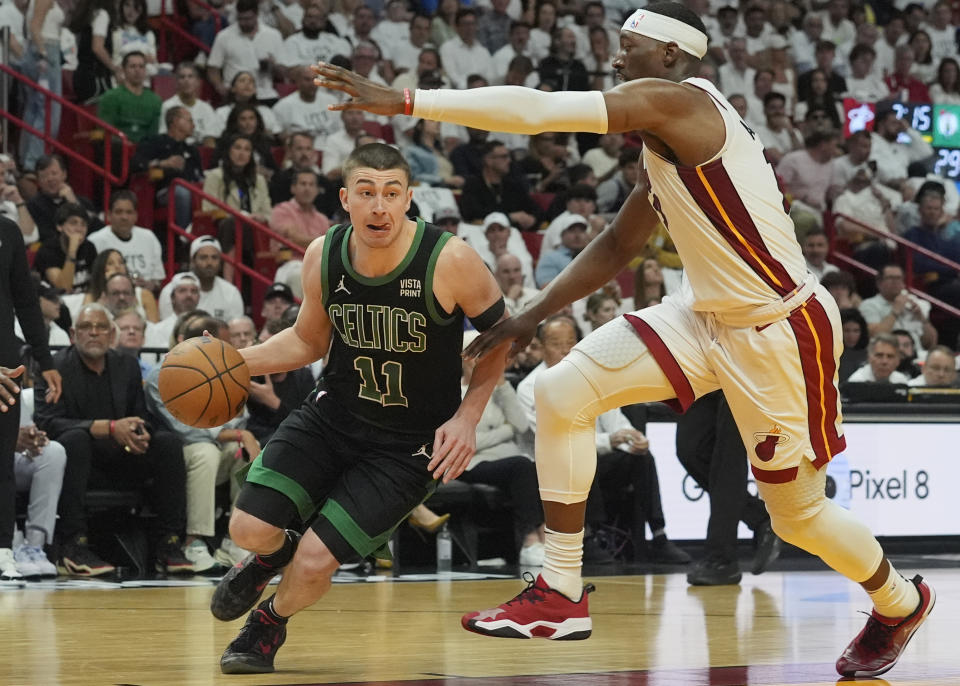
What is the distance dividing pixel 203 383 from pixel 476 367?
3.16 ft

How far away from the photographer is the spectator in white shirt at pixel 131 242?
12.1m

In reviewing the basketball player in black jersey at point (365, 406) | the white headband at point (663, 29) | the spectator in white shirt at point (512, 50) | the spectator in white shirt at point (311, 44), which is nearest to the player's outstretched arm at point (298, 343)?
the basketball player in black jersey at point (365, 406)

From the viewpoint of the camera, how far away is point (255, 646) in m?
5.13

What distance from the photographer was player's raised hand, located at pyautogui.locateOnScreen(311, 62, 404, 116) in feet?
13.3

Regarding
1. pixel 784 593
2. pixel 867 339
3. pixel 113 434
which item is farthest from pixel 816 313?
pixel 867 339

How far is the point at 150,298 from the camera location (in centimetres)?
1141

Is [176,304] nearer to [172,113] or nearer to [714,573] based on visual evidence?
[172,113]

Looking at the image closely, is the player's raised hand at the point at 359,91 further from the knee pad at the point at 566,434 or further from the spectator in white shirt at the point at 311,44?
the spectator in white shirt at the point at 311,44

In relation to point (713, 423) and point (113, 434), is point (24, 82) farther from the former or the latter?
point (713, 423)

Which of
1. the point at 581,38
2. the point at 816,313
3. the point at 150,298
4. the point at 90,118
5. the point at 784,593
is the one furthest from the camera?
the point at 581,38

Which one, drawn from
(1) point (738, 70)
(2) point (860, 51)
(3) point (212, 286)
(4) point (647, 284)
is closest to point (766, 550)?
(4) point (647, 284)

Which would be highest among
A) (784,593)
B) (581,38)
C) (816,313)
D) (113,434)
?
(581,38)

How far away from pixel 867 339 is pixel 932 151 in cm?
588

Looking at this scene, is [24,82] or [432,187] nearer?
[24,82]
